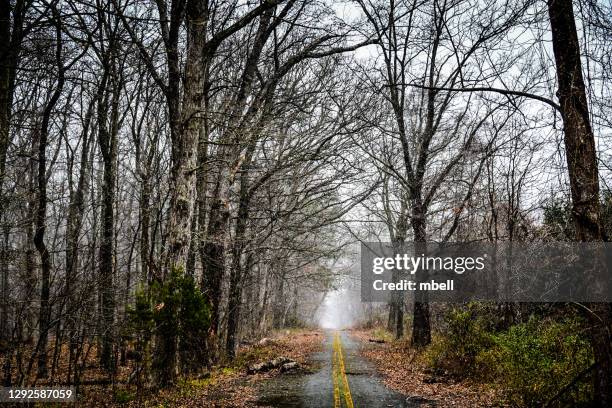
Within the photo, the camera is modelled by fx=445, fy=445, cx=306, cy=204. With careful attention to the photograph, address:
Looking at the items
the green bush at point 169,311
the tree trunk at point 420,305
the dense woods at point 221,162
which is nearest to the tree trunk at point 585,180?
the dense woods at point 221,162

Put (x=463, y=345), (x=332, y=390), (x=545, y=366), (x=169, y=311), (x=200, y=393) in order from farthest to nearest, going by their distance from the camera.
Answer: (x=463, y=345) → (x=332, y=390) → (x=200, y=393) → (x=169, y=311) → (x=545, y=366)

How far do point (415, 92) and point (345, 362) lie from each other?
10.9m

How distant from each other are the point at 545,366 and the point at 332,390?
4.38 meters

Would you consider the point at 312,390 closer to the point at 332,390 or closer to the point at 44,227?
the point at 332,390

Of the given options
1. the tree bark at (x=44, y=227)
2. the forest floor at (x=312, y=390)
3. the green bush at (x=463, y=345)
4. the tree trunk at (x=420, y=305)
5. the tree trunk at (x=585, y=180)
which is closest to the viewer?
the tree trunk at (x=585, y=180)

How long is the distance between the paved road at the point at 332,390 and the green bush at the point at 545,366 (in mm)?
1939

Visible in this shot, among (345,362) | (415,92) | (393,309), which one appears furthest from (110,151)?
(393,309)

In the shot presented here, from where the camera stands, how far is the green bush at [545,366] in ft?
23.3

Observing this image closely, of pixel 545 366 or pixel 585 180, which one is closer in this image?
pixel 585 180

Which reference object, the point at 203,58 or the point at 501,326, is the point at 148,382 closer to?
the point at 203,58

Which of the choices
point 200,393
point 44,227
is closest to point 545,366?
point 200,393

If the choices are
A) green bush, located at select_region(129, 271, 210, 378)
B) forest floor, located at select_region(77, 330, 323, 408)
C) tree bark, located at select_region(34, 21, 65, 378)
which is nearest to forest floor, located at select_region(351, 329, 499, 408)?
forest floor, located at select_region(77, 330, 323, 408)

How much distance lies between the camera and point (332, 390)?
987 centimetres

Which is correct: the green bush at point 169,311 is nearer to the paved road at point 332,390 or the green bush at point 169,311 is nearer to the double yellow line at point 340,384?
the paved road at point 332,390
